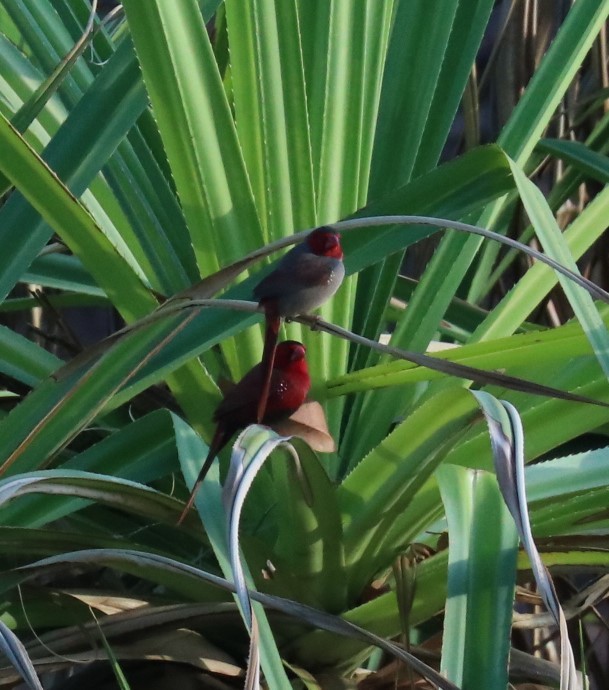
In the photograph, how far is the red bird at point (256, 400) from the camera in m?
0.70

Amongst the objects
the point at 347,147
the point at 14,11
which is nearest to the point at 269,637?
the point at 347,147

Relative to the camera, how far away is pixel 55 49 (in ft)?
3.24

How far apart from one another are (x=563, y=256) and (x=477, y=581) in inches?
8.5

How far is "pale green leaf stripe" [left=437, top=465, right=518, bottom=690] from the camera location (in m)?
0.56

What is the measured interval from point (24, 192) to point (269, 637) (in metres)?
0.33

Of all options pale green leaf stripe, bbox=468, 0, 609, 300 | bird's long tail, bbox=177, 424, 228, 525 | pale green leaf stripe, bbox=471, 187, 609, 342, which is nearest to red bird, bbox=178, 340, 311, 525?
bird's long tail, bbox=177, 424, 228, 525

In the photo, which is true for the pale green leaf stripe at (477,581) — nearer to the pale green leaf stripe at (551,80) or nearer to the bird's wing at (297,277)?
the bird's wing at (297,277)

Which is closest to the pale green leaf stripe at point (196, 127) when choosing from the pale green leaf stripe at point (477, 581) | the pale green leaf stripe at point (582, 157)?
the pale green leaf stripe at point (477, 581)

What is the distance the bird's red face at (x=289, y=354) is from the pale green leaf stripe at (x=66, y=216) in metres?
0.10

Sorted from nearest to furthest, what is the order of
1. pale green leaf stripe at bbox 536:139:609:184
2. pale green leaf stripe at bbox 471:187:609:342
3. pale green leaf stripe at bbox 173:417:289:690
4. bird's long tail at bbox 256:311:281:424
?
pale green leaf stripe at bbox 173:417:289:690, bird's long tail at bbox 256:311:281:424, pale green leaf stripe at bbox 471:187:609:342, pale green leaf stripe at bbox 536:139:609:184

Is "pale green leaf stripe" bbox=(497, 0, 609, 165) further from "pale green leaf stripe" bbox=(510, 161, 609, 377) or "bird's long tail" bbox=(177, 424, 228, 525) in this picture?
"bird's long tail" bbox=(177, 424, 228, 525)

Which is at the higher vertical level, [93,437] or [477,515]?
[93,437]

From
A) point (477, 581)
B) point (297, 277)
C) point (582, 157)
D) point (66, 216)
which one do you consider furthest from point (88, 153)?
point (582, 157)

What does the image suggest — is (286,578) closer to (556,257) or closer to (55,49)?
(556,257)
